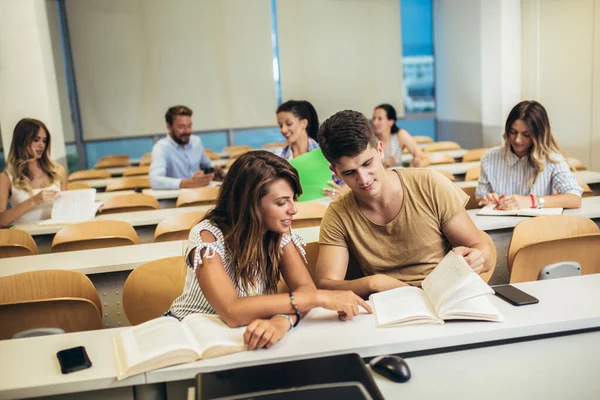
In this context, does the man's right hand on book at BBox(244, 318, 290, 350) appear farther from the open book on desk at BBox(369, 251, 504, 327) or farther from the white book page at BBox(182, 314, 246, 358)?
the open book on desk at BBox(369, 251, 504, 327)

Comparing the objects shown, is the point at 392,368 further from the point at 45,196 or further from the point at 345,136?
the point at 45,196

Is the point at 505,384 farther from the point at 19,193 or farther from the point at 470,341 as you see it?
the point at 19,193

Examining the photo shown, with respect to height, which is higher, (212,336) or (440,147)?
(212,336)

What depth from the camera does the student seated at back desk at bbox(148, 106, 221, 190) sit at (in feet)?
16.1

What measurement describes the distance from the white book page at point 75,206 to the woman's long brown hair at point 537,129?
2.71 meters

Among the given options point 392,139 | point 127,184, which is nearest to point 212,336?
point 127,184

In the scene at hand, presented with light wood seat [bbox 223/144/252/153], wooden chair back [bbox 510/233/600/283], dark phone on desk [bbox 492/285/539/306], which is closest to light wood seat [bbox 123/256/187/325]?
dark phone on desk [bbox 492/285/539/306]

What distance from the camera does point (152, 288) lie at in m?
2.25

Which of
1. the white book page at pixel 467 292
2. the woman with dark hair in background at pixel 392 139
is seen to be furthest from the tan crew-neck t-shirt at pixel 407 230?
the woman with dark hair in background at pixel 392 139

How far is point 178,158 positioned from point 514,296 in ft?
13.1

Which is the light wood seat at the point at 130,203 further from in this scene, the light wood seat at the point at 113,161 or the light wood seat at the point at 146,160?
the light wood seat at the point at 113,161

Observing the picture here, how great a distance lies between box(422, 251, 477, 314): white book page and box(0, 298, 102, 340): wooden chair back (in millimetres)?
1215

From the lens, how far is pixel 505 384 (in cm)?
150

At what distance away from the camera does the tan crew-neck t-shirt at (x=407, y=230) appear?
81.0 inches
